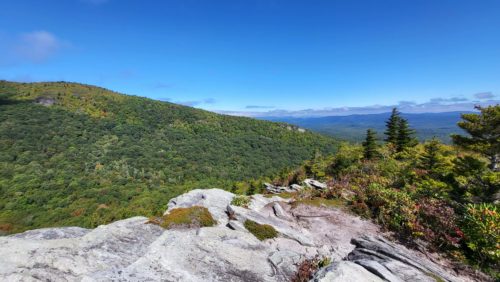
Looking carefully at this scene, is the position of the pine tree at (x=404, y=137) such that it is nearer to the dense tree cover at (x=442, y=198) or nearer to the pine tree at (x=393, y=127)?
the pine tree at (x=393, y=127)

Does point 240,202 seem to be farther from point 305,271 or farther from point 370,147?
point 370,147

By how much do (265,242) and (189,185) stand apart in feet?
255

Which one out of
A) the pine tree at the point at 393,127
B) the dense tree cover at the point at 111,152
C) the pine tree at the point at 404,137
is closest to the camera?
the pine tree at the point at 404,137

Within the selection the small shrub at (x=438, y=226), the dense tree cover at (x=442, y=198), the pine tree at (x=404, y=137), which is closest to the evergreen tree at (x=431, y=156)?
the dense tree cover at (x=442, y=198)

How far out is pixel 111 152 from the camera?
338ft

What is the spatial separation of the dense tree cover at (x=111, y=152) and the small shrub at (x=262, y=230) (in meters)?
36.7

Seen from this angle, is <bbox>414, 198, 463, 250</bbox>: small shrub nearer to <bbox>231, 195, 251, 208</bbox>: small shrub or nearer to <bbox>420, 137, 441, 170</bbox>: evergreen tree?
<bbox>231, 195, 251, 208</bbox>: small shrub

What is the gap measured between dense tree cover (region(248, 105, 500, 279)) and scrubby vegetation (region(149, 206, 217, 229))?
304 inches

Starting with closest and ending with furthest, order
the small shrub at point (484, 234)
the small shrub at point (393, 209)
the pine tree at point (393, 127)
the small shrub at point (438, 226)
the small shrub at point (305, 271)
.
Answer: the small shrub at point (305, 271) < the small shrub at point (484, 234) < the small shrub at point (438, 226) < the small shrub at point (393, 209) < the pine tree at point (393, 127)

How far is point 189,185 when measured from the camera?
84000mm

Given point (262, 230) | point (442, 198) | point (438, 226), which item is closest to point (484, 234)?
point (438, 226)

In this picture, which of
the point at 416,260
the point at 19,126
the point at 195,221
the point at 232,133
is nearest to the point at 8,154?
the point at 19,126

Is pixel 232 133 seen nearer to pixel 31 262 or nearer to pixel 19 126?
pixel 19 126

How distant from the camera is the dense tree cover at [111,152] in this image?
67750mm
